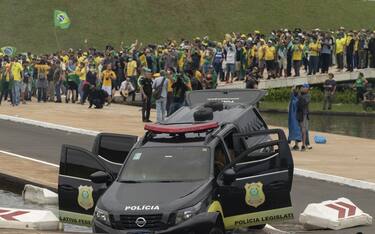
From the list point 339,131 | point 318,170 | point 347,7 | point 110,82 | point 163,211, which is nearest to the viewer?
point 163,211

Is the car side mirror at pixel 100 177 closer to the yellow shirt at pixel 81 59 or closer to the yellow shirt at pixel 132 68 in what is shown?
the yellow shirt at pixel 132 68

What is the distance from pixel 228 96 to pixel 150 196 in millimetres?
4946

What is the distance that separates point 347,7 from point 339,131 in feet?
142

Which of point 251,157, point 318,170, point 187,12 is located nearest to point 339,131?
point 318,170

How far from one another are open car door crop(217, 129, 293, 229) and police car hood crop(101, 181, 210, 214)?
0.43m

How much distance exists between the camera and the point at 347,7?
73.4m

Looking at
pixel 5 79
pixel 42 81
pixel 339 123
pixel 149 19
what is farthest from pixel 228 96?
pixel 149 19

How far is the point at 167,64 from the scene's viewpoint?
38.8 metres

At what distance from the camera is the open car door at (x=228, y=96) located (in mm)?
16703

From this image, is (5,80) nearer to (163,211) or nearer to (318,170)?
(318,170)

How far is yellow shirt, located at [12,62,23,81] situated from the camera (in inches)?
1425

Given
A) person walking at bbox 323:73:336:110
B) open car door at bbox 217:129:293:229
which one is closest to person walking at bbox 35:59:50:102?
person walking at bbox 323:73:336:110

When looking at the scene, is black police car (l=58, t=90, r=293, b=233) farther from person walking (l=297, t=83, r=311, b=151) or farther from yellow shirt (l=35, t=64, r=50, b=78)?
yellow shirt (l=35, t=64, r=50, b=78)

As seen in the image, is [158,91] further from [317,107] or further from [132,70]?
[317,107]
